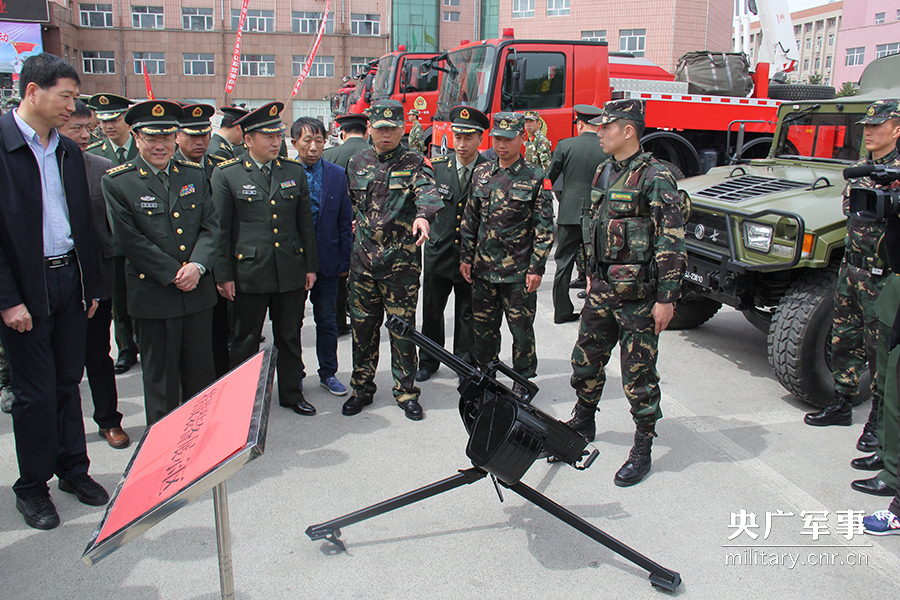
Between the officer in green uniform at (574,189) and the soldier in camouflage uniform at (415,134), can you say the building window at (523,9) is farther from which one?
the officer in green uniform at (574,189)

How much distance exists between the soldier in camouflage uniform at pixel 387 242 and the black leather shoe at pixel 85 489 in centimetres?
140

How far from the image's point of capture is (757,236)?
403 cm

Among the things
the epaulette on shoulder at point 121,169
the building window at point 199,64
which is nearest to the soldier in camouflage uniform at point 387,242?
the epaulette on shoulder at point 121,169

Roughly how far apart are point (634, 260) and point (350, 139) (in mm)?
2902

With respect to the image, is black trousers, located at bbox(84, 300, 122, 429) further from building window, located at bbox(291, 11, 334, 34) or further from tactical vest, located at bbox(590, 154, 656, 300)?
building window, located at bbox(291, 11, 334, 34)

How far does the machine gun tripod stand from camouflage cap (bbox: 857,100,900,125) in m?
2.60

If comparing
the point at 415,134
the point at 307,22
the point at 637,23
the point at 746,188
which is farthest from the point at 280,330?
the point at 307,22

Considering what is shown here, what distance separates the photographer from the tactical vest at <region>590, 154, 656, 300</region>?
305 centimetres

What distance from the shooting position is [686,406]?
4.09 m

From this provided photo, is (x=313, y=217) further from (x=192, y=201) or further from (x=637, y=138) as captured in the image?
(x=637, y=138)

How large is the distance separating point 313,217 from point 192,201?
1041mm

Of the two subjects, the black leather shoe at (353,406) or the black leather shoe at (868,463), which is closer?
the black leather shoe at (868,463)

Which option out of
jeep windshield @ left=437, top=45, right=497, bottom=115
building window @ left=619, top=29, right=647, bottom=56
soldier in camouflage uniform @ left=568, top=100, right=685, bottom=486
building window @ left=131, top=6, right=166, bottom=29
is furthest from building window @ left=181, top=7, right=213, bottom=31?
soldier in camouflage uniform @ left=568, top=100, right=685, bottom=486

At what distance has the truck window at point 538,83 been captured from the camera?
8.41 meters
